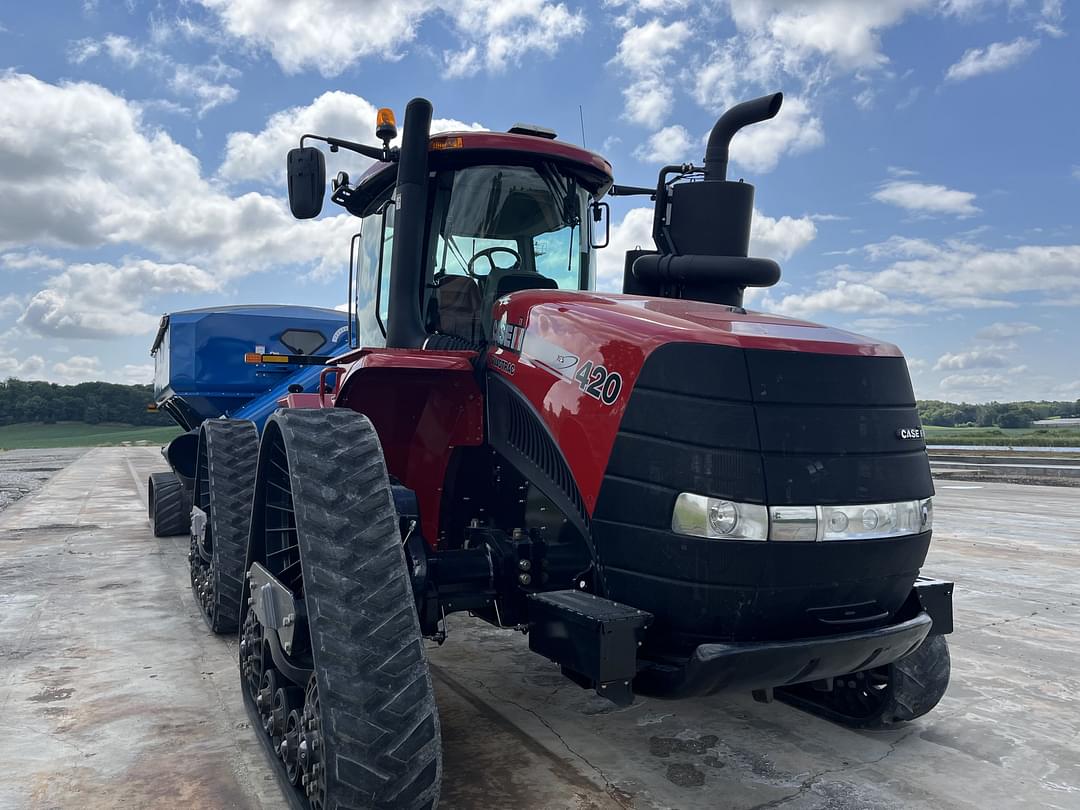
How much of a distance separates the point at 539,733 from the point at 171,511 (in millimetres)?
7317

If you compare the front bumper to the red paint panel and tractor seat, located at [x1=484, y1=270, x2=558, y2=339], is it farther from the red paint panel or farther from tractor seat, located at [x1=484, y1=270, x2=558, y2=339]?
tractor seat, located at [x1=484, y1=270, x2=558, y2=339]

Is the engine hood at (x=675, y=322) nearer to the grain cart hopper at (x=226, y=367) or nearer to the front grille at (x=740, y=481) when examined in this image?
the front grille at (x=740, y=481)

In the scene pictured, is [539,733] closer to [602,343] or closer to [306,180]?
[602,343]

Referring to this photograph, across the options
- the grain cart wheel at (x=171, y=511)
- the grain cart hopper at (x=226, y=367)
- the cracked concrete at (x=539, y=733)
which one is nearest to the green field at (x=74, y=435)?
the grain cart wheel at (x=171, y=511)

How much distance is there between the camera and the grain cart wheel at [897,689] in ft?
12.2

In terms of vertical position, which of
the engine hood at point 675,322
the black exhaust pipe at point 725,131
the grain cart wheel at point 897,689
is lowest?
the grain cart wheel at point 897,689

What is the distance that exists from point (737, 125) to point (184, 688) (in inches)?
156

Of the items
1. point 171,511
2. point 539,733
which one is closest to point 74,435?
point 171,511

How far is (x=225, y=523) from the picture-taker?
551 cm

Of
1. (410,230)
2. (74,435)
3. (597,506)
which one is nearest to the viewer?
(597,506)

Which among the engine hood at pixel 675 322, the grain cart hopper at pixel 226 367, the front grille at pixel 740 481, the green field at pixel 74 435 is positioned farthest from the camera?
the green field at pixel 74 435

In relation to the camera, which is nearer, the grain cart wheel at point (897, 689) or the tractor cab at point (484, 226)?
the grain cart wheel at point (897, 689)

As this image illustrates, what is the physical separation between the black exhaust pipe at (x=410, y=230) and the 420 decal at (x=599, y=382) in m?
1.20

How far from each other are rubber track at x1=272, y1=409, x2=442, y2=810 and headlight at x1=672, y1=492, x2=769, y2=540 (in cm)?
98
